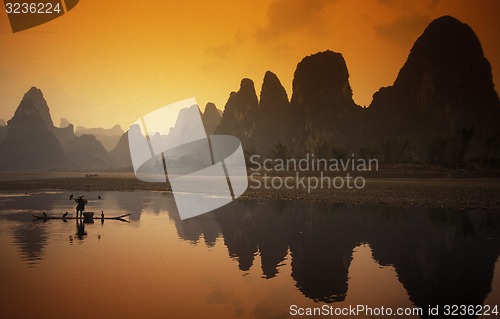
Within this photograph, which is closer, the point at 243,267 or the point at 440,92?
the point at 243,267

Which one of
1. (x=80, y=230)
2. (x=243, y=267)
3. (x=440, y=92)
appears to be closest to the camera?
(x=243, y=267)

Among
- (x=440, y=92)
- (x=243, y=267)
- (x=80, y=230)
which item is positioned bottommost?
(x=243, y=267)

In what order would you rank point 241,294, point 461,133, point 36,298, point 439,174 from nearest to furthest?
point 36,298
point 241,294
point 439,174
point 461,133

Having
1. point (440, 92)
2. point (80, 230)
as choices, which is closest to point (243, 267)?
point (80, 230)

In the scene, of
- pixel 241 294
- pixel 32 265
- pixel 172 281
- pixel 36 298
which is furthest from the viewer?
pixel 32 265

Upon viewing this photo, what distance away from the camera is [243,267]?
54.6 ft

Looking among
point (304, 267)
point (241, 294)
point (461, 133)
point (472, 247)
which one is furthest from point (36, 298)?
point (461, 133)

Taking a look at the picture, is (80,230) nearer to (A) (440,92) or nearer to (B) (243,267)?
(B) (243,267)

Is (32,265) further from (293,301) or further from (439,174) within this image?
(439,174)

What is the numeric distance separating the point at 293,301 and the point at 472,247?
42.6 ft

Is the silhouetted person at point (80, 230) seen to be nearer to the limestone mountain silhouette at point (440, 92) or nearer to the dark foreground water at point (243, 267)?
the dark foreground water at point (243, 267)

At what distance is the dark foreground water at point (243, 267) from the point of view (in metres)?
11.9

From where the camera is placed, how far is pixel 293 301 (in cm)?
1222

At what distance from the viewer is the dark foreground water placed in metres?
11.9
